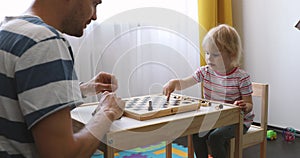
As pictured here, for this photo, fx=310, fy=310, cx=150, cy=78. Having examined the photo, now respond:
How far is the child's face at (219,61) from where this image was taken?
1.64m

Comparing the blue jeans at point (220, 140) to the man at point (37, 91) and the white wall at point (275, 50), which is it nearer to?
the man at point (37, 91)

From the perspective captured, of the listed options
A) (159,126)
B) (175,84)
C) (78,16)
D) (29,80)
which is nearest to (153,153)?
(175,84)

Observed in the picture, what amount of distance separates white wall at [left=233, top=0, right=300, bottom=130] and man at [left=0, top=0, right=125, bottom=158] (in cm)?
227

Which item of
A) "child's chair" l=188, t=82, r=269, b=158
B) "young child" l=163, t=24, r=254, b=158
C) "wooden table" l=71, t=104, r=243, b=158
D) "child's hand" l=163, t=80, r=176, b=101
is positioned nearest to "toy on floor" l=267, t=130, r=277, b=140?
"child's chair" l=188, t=82, r=269, b=158

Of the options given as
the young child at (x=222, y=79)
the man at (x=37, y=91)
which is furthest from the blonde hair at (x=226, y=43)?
the man at (x=37, y=91)

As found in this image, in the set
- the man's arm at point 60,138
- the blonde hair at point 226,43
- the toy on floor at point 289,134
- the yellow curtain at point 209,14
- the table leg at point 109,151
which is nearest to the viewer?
the man's arm at point 60,138

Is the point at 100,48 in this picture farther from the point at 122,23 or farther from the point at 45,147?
the point at 45,147

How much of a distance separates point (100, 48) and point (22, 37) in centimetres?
159

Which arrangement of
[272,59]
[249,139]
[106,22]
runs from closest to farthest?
[249,139], [106,22], [272,59]

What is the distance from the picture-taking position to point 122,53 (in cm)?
231

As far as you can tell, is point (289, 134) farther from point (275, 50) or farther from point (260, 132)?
point (260, 132)

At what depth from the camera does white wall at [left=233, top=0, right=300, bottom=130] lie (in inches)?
100

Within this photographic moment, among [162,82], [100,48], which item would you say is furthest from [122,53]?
[162,82]

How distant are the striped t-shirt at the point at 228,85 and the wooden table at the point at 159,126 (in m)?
0.40
